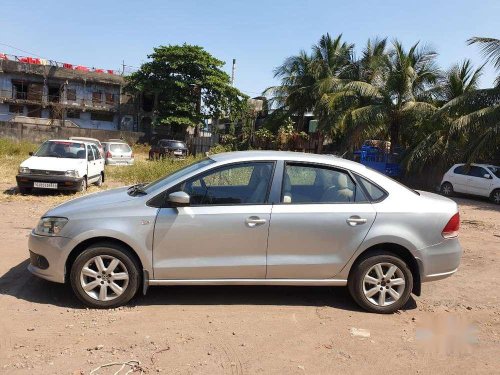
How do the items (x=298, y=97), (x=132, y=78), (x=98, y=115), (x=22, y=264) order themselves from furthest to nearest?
(x=98, y=115) → (x=132, y=78) → (x=298, y=97) → (x=22, y=264)

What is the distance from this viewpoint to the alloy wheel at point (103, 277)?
4.51 m

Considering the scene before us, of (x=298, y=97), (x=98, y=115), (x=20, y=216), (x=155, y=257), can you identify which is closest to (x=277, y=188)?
(x=155, y=257)

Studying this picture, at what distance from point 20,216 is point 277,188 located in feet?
22.1

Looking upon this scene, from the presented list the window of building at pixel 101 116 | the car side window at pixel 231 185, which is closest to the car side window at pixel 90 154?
the car side window at pixel 231 185

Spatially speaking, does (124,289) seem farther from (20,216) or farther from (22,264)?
(20,216)

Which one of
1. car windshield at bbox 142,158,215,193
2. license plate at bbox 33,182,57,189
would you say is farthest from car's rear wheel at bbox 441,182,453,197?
car windshield at bbox 142,158,215,193

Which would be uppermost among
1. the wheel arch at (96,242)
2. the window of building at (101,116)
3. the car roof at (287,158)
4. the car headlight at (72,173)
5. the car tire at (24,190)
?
the window of building at (101,116)

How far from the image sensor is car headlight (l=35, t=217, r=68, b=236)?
14.9 feet

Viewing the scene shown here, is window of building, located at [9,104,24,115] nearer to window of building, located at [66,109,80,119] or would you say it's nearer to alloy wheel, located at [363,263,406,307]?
window of building, located at [66,109,80,119]

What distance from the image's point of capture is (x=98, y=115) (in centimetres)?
5131

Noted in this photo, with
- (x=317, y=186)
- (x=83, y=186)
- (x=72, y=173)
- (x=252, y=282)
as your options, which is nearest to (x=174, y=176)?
(x=252, y=282)

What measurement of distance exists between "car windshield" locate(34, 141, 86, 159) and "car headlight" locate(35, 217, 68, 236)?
885 centimetres

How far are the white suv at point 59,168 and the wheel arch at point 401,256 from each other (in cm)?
928

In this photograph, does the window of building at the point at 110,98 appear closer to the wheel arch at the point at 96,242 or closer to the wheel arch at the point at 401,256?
the wheel arch at the point at 96,242
